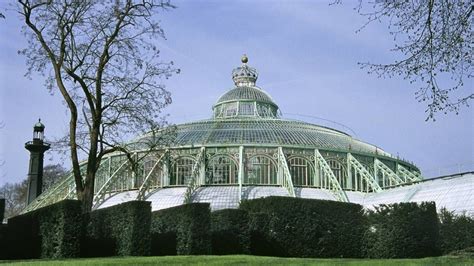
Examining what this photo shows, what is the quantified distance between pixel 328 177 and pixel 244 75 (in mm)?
23504

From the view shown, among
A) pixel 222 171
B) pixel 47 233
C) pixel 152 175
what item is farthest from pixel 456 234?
pixel 152 175

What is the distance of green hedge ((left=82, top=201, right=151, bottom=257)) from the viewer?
3078 centimetres

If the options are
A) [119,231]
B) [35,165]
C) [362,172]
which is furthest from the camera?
[35,165]

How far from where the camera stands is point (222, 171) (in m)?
51.9

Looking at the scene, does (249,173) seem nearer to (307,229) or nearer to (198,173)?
(198,173)

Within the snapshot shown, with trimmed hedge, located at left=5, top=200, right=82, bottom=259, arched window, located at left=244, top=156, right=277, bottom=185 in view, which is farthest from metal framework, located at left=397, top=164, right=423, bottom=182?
trimmed hedge, located at left=5, top=200, right=82, bottom=259

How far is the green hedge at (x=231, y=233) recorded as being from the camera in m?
33.1

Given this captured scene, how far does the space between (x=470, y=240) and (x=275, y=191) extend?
18960 mm

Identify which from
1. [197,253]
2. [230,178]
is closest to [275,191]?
[230,178]

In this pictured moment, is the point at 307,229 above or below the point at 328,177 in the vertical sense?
below

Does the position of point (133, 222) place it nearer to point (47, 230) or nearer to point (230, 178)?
point (47, 230)

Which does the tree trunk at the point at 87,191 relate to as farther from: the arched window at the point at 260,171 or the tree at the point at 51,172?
the tree at the point at 51,172

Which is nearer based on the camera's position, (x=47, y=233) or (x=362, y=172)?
(x=47, y=233)

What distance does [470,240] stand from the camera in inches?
1323
